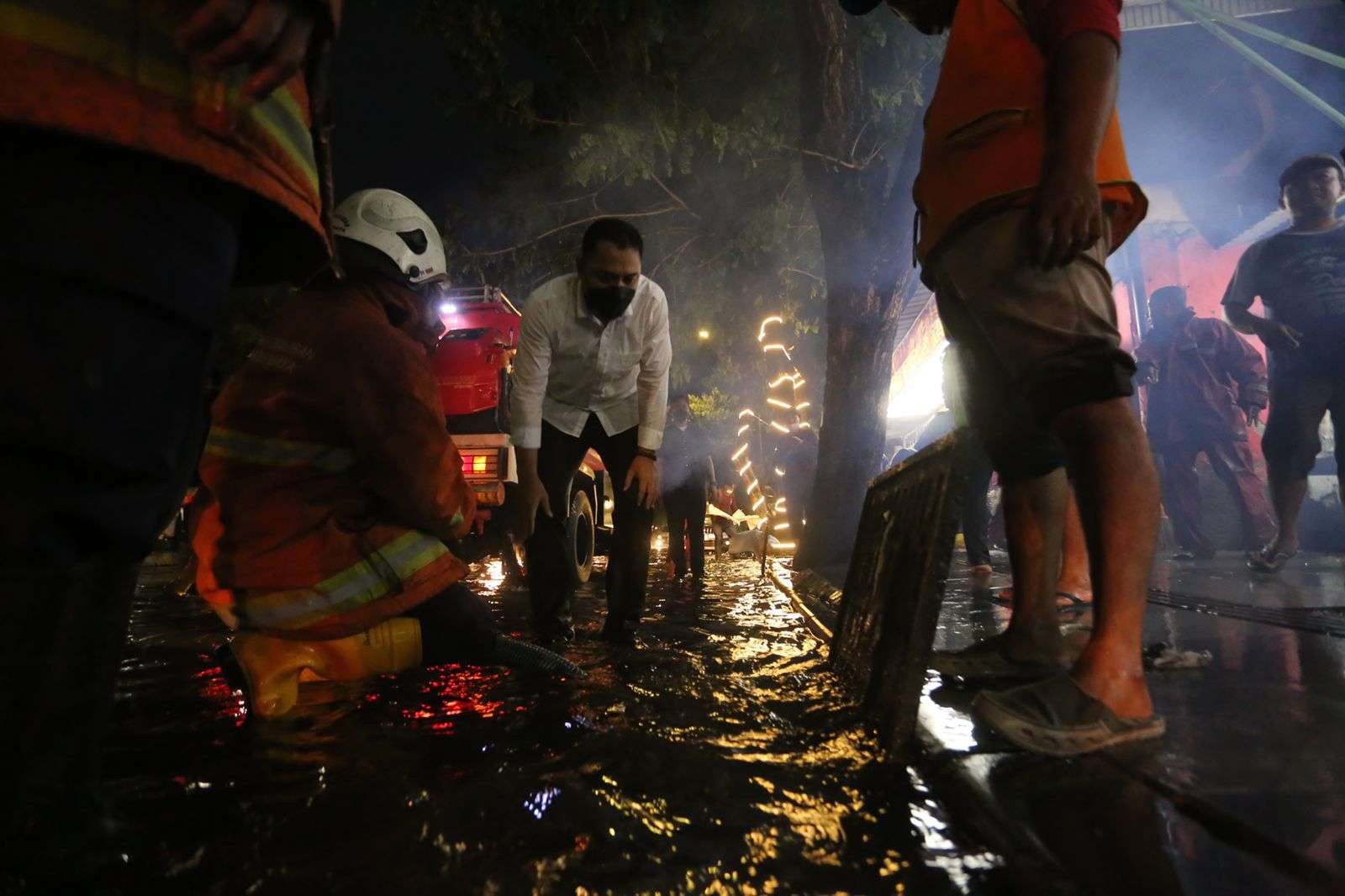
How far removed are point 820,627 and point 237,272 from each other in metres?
2.68

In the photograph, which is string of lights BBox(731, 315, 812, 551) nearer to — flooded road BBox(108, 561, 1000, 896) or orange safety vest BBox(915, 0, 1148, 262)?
orange safety vest BBox(915, 0, 1148, 262)

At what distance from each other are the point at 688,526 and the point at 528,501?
3940 millimetres

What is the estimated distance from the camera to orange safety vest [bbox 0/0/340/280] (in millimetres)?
852

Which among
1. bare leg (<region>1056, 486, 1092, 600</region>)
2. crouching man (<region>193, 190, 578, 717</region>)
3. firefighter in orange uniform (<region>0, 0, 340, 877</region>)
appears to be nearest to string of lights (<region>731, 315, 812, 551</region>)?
bare leg (<region>1056, 486, 1092, 600</region>)

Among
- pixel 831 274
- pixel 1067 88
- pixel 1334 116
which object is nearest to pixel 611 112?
pixel 831 274

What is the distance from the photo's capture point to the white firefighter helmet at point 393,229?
2.67 m

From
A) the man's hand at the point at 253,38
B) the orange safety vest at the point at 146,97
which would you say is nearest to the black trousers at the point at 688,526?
the orange safety vest at the point at 146,97

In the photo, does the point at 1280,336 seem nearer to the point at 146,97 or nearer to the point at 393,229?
the point at 393,229

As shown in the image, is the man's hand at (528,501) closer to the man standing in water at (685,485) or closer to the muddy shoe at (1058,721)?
the muddy shoe at (1058,721)

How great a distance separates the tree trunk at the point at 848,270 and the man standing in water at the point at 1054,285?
432 cm

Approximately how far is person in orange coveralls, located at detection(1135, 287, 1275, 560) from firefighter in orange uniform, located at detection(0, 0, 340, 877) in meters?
7.73

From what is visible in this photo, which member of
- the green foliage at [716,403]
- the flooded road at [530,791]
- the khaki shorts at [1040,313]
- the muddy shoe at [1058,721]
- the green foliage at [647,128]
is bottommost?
the flooded road at [530,791]

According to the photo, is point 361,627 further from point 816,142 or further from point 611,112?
point 611,112

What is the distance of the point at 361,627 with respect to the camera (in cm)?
210
